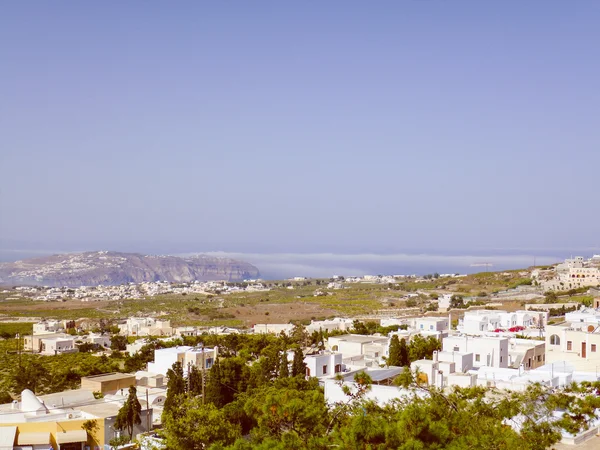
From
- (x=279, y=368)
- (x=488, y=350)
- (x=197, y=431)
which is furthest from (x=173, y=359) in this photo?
(x=197, y=431)

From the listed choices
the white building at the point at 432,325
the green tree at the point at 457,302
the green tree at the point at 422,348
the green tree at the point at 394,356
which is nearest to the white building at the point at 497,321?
the white building at the point at 432,325

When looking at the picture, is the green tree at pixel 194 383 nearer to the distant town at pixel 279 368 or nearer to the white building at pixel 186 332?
the distant town at pixel 279 368

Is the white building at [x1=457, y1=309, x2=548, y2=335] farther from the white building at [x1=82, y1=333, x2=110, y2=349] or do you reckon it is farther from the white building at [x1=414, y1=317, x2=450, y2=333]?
the white building at [x1=82, y1=333, x2=110, y2=349]

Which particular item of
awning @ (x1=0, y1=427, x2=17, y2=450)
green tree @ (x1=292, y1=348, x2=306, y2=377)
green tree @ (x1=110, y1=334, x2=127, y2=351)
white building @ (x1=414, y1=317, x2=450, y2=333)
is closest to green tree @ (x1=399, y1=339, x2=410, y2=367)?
green tree @ (x1=292, y1=348, x2=306, y2=377)

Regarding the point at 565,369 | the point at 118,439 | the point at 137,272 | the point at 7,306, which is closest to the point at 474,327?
the point at 565,369

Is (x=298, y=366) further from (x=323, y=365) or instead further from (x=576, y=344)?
(x=576, y=344)
